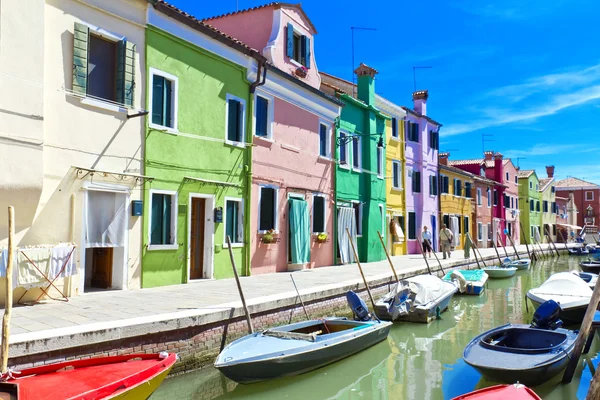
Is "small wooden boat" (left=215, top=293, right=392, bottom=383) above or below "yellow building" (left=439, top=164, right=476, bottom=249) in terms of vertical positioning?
below

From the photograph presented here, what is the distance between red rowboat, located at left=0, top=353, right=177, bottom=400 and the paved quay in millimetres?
446

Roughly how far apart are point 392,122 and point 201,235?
16388 millimetres

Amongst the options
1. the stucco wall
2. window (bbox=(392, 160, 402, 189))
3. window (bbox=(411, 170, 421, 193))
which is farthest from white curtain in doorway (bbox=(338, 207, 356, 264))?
window (bbox=(411, 170, 421, 193))

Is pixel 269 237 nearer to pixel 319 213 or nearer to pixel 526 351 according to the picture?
pixel 319 213

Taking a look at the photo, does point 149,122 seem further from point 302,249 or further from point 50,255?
point 302,249

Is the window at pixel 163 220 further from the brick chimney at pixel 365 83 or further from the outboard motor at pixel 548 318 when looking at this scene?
the brick chimney at pixel 365 83

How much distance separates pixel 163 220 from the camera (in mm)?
11625

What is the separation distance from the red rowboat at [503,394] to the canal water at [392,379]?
1.48 metres

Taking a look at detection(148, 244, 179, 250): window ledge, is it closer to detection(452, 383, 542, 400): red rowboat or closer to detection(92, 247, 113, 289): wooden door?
detection(92, 247, 113, 289): wooden door

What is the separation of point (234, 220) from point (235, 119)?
2.96 m

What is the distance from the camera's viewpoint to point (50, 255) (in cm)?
873

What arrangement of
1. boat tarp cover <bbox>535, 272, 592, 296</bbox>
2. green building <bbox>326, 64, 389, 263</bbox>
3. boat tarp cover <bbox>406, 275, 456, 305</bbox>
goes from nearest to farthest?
1. boat tarp cover <bbox>535, 272, 592, 296</bbox>
2. boat tarp cover <bbox>406, 275, 456, 305</bbox>
3. green building <bbox>326, 64, 389, 263</bbox>

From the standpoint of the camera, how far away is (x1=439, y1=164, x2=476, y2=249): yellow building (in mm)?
32656

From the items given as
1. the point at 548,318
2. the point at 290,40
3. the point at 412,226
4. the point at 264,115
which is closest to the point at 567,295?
the point at 548,318
